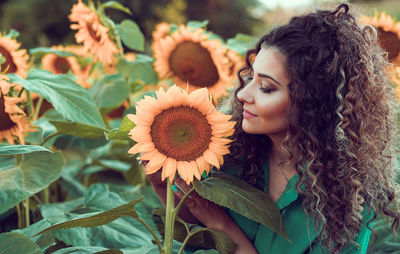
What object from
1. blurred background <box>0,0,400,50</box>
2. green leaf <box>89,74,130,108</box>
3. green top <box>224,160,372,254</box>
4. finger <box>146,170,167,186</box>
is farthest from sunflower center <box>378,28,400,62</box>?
blurred background <box>0,0,400,50</box>

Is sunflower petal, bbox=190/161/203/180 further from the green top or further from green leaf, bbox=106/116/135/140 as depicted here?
the green top

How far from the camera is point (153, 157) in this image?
0.98 m

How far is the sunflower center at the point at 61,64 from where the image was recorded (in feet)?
7.14

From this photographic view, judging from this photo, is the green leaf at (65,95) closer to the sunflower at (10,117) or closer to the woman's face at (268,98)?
the sunflower at (10,117)

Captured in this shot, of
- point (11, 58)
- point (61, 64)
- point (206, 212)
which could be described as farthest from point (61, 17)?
point (206, 212)

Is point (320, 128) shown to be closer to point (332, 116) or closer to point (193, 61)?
point (332, 116)

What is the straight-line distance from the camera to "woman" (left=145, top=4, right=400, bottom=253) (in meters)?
1.14

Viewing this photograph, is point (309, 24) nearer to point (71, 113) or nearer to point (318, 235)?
point (318, 235)

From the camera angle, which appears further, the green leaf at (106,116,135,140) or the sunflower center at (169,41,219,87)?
the sunflower center at (169,41,219,87)

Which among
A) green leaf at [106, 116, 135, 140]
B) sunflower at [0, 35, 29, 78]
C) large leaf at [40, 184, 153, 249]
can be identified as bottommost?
large leaf at [40, 184, 153, 249]

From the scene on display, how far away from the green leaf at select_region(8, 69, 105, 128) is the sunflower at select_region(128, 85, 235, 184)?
0.38 meters

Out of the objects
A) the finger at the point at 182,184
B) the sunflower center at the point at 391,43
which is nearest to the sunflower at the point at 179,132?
the finger at the point at 182,184

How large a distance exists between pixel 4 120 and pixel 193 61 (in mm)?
774

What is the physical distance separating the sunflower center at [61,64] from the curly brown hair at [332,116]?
4.01 ft
